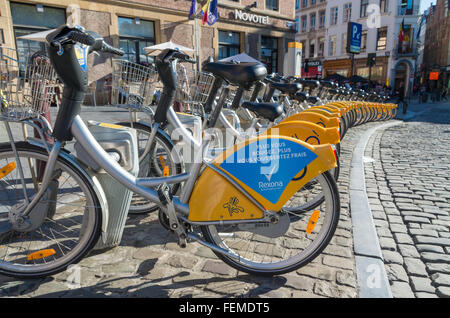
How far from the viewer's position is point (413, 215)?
3.33 meters

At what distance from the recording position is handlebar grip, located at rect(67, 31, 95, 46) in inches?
71.5

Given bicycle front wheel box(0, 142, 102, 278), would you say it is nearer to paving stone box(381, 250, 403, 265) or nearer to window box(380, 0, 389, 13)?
paving stone box(381, 250, 403, 265)

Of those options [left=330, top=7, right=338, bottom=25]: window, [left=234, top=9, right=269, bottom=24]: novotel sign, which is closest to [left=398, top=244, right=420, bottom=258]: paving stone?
[left=234, top=9, right=269, bottom=24]: novotel sign

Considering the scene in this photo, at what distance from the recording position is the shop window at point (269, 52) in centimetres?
2241

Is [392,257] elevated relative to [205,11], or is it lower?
lower

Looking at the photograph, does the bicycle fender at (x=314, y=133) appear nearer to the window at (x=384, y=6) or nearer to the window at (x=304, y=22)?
the window at (x=384, y=6)

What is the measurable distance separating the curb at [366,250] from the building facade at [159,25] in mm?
8018

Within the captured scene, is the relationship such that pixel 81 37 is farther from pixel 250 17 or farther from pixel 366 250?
pixel 250 17

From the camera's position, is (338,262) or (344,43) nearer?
(338,262)

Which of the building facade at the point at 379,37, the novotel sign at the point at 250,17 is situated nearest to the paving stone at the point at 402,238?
the novotel sign at the point at 250,17

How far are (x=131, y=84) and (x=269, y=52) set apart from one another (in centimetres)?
2150

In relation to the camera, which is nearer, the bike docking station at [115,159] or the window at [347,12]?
the bike docking station at [115,159]

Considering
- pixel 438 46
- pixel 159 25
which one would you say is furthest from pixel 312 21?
pixel 159 25
